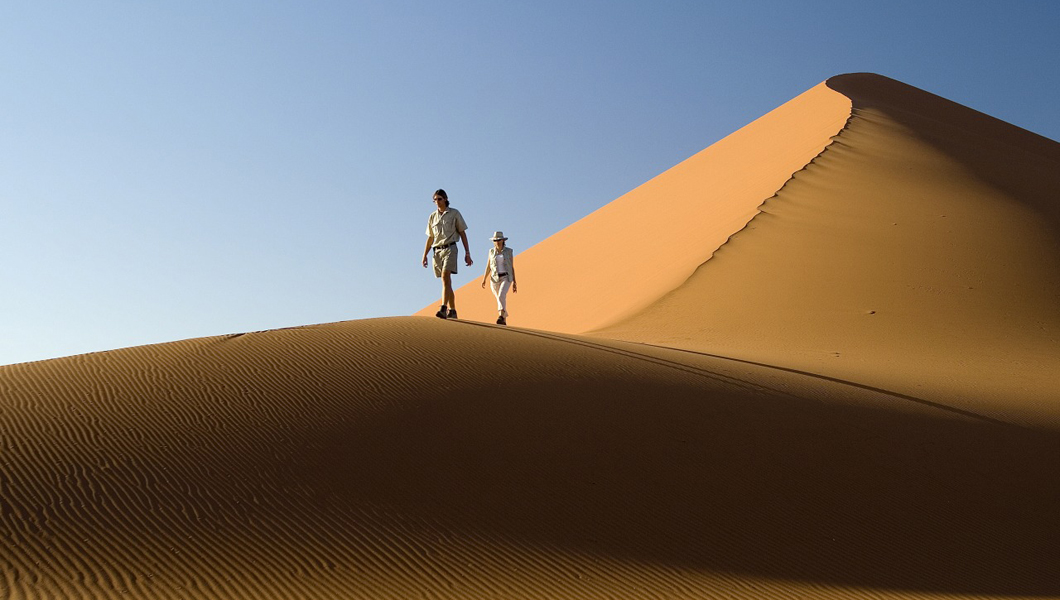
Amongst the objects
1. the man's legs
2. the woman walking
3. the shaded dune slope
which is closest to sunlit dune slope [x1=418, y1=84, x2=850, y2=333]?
the woman walking

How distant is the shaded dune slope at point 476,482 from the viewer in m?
5.80

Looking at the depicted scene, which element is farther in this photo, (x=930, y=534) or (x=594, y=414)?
(x=594, y=414)

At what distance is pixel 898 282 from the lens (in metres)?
18.7

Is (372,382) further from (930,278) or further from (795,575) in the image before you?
(930,278)

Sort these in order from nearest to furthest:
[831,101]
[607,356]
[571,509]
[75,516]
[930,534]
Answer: [75,516]
[571,509]
[930,534]
[607,356]
[831,101]

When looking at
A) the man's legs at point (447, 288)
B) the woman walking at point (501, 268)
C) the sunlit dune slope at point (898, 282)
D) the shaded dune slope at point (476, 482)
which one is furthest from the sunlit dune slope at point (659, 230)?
the shaded dune slope at point (476, 482)

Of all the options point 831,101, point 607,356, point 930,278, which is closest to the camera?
point 607,356

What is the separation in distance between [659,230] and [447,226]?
16.2m

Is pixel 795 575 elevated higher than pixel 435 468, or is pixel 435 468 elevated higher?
pixel 435 468

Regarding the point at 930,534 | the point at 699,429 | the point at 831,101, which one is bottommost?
the point at 930,534

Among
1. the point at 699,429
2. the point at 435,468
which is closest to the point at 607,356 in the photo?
the point at 699,429

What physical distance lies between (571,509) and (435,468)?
41.4 inches

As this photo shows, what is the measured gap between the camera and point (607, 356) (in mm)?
10727

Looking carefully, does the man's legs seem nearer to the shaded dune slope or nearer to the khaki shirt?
the khaki shirt
